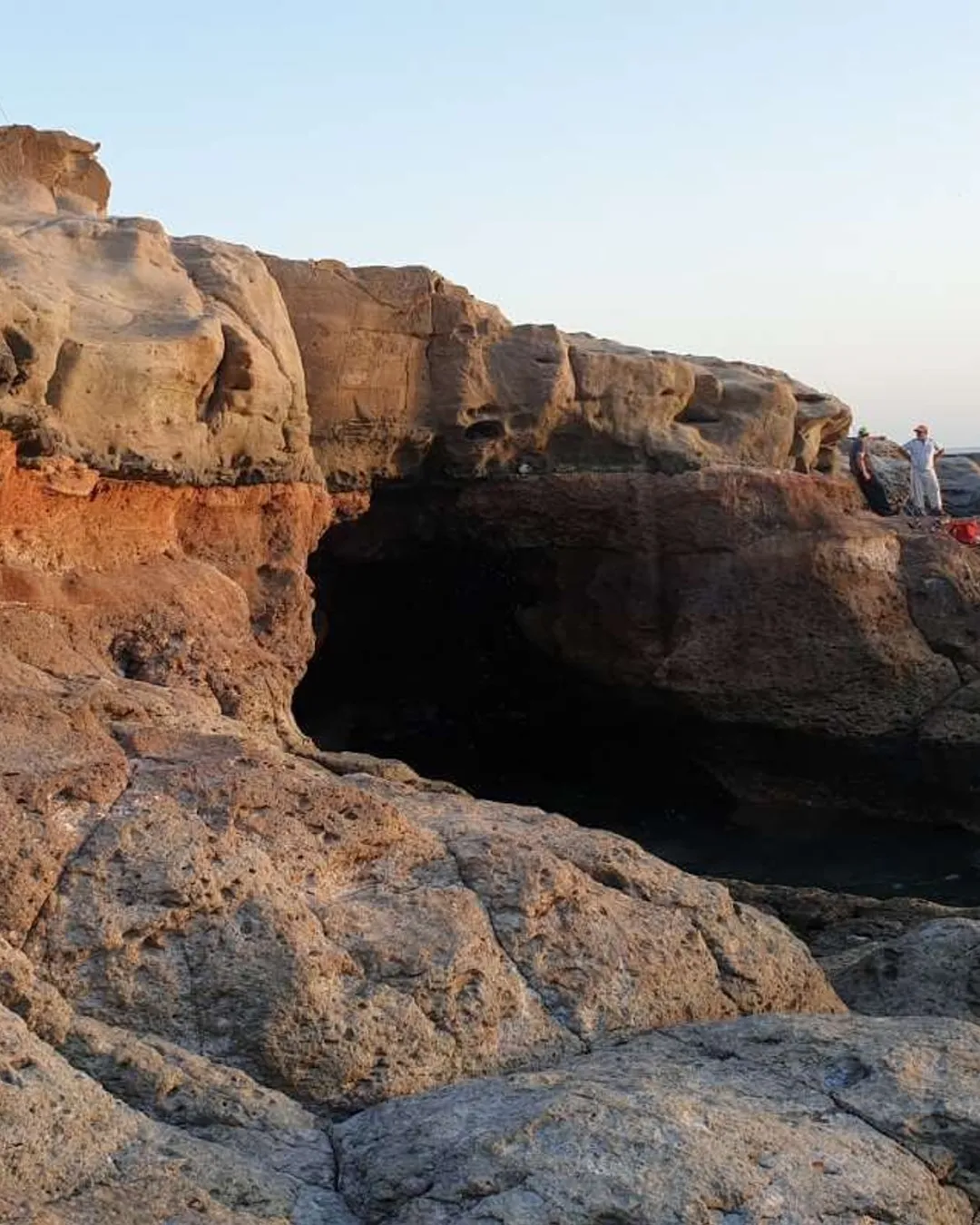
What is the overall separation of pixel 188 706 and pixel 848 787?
757 cm

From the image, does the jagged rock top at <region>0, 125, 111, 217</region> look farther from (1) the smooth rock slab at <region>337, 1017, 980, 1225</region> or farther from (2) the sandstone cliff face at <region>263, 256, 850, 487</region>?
(1) the smooth rock slab at <region>337, 1017, 980, 1225</region>

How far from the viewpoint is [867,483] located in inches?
565

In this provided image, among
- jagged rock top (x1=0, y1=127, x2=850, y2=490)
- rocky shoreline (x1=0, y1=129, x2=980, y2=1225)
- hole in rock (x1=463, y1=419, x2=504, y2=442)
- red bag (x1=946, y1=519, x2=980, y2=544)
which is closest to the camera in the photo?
rocky shoreline (x1=0, y1=129, x2=980, y2=1225)

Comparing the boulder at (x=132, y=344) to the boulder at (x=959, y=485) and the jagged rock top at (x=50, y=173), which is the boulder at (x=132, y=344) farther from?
the boulder at (x=959, y=485)

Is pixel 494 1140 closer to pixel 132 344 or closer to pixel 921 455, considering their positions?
pixel 132 344

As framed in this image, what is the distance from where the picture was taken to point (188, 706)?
652cm

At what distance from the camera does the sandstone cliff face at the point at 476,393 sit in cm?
1062

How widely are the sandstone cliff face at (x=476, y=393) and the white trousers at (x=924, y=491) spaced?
6.38 ft

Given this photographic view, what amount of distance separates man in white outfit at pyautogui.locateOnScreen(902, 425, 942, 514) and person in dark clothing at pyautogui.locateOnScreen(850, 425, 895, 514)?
267 mm

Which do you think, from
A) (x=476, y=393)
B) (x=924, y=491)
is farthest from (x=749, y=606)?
(x=924, y=491)

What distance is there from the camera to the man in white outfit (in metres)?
14.3

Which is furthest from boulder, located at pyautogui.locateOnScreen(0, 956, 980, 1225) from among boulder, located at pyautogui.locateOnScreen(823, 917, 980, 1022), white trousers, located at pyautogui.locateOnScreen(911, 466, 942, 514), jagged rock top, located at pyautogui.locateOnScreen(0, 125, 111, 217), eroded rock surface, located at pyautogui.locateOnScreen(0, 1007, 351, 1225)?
white trousers, located at pyautogui.locateOnScreen(911, 466, 942, 514)

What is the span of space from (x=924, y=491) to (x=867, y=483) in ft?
1.64

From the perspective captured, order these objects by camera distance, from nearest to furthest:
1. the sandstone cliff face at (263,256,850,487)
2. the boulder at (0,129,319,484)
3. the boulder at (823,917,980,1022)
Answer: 1. the boulder at (823,917,980,1022)
2. the boulder at (0,129,319,484)
3. the sandstone cliff face at (263,256,850,487)
